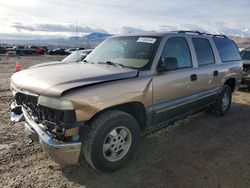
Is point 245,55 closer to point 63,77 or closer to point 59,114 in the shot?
point 63,77

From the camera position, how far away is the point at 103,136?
3221 mm

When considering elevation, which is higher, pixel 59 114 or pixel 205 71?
pixel 205 71

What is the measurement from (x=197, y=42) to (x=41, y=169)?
140 inches

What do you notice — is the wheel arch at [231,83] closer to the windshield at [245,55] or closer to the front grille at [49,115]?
the windshield at [245,55]

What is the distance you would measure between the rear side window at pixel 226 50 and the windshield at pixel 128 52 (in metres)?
2.27

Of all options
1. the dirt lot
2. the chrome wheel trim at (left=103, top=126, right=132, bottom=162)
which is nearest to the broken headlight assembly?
the chrome wheel trim at (left=103, top=126, right=132, bottom=162)

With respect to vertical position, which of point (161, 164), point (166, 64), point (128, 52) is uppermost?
point (128, 52)

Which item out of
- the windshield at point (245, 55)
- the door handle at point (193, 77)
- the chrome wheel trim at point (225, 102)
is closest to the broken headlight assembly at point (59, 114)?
the door handle at point (193, 77)

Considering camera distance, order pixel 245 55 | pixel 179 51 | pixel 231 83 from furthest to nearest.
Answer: pixel 245 55
pixel 231 83
pixel 179 51

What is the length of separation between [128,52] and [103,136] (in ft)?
5.07

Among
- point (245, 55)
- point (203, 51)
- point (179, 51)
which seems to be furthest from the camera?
point (245, 55)

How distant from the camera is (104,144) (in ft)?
11.0

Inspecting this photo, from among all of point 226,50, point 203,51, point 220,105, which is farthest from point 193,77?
point 226,50

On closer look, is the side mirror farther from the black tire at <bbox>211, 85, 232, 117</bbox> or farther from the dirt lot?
the black tire at <bbox>211, 85, 232, 117</bbox>
